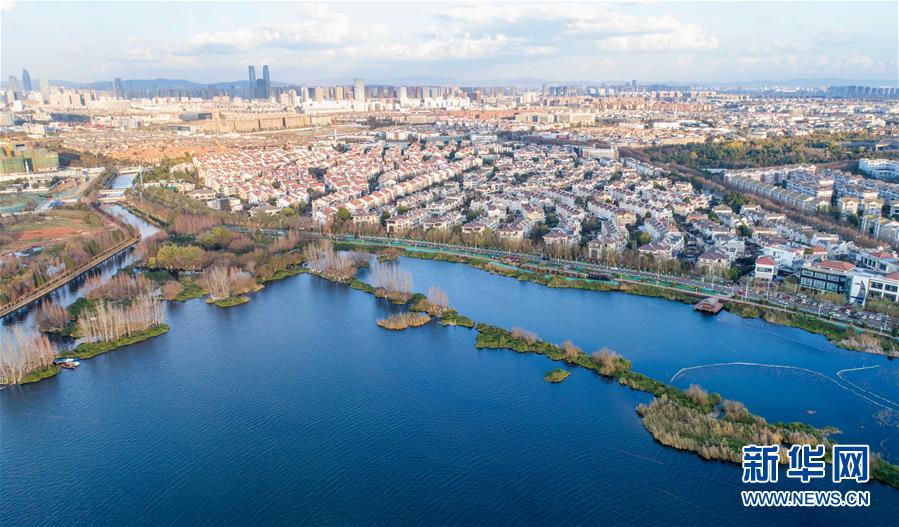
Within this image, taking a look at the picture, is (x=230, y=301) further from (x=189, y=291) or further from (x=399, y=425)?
(x=399, y=425)

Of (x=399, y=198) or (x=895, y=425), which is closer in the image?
(x=895, y=425)

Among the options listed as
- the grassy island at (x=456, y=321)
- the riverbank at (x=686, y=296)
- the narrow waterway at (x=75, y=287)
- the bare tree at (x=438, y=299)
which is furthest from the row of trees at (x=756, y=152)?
the narrow waterway at (x=75, y=287)

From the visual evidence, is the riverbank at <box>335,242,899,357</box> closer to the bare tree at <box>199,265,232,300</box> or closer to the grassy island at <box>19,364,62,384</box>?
the bare tree at <box>199,265,232,300</box>

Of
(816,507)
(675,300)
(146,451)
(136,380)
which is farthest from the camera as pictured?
(675,300)

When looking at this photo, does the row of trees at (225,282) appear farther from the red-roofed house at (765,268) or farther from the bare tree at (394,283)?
the red-roofed house at (765,268)

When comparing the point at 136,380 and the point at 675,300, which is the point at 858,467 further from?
the point at 136,380

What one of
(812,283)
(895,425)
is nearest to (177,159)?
(812,283)
